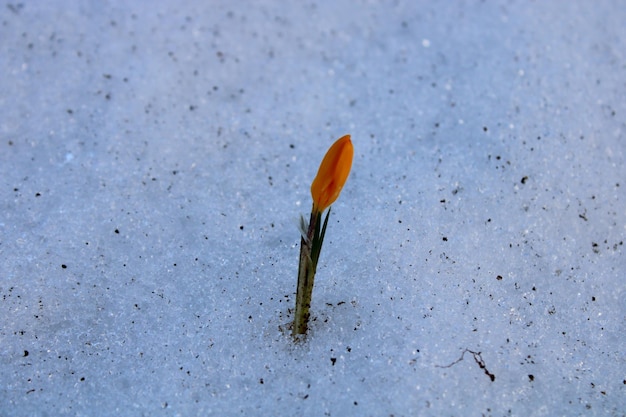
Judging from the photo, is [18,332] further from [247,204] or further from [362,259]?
[362,259]

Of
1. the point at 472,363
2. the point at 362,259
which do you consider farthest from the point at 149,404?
the point at 472,363

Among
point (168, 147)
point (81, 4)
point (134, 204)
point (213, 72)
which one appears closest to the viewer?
point (134, 204)

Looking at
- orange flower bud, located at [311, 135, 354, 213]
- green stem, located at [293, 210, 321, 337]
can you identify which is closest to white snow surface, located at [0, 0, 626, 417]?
green stem, located at [293, 210, 321, 337]

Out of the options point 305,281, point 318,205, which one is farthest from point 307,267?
point 318,205

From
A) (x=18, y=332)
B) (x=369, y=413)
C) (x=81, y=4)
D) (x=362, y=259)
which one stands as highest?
(x=81, y=4)

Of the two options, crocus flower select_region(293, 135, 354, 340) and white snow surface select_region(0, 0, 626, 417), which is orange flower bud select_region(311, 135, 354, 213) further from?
white snow surface select_region(0, 0, 626, 417)

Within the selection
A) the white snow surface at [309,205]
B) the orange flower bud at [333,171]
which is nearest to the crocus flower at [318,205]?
the orange flower bud at [333,171]

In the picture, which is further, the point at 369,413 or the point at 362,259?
the point at 362,259

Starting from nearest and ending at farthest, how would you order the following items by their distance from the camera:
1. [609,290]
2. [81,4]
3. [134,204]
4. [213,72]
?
[609,290]
[134,204]
[213,72]
[81,4]
